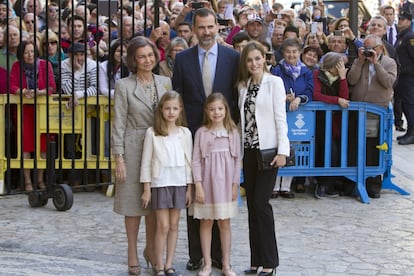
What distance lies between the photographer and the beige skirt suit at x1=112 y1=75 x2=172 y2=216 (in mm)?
6164

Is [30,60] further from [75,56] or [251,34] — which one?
[251,34]

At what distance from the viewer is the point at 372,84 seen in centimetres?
945

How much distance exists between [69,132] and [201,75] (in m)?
3.40

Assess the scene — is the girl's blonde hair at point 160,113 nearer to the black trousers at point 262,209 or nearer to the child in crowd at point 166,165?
the child in crowd at point 166,165

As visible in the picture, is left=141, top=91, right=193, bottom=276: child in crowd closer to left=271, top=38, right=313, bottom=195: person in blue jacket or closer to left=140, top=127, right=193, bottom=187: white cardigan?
left=140, top=127, right=193, bottom=187: white cardigan

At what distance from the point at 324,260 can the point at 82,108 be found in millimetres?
3715

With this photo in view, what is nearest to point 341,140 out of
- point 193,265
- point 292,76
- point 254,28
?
point 292,76

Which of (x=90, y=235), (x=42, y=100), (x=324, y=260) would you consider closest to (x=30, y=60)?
(x=42, y=100)

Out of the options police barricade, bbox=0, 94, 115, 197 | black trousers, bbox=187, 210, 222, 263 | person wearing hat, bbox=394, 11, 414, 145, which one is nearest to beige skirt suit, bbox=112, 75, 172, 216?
black trousers, bbox=187, 210, 222, 263

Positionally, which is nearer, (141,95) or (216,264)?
(141,95)

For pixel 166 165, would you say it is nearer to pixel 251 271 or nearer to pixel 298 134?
pixel 251 271

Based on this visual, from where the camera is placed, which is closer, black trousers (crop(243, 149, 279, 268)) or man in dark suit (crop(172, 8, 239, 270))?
black trousers (crop(243, 149, 279, 268))

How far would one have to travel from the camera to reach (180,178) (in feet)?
20.1

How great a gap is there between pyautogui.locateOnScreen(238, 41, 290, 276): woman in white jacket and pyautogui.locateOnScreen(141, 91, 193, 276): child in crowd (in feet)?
1.55
